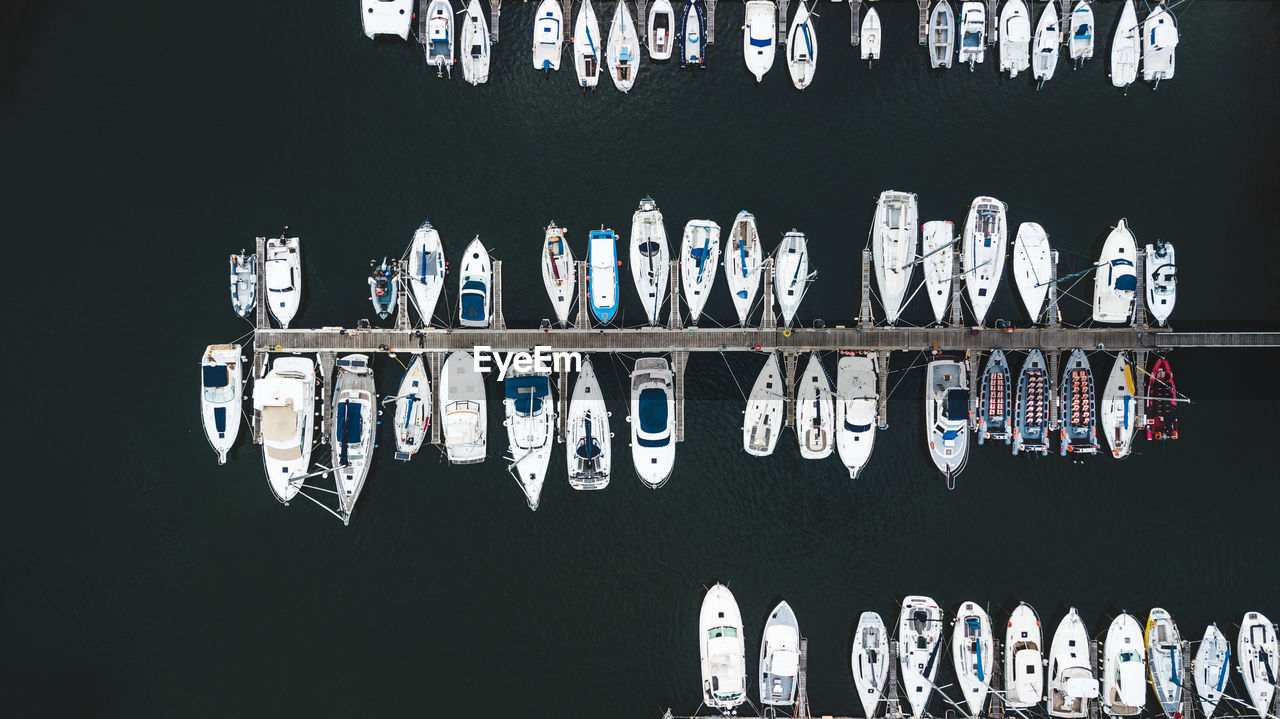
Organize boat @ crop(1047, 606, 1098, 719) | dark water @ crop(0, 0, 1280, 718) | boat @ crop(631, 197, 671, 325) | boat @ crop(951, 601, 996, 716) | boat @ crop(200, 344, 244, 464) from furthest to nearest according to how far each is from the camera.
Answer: dark water @ crop(0, 0, 1280, 718) < boat @ crop(631, 197, 671, 325) < boat @ crop(200, 344, 244, 464) < boat @ crop(951, 601, 996, 716) < boat @ crop(1047, 606, 1098, 719)

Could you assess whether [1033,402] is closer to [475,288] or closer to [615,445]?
[615,445]

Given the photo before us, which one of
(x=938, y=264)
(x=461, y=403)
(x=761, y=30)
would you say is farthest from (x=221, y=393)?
(x=938, y=264)

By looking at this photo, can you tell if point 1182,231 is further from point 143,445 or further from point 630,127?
point 143,445

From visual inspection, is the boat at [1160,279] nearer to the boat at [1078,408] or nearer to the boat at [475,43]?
the boat at [1078,408]

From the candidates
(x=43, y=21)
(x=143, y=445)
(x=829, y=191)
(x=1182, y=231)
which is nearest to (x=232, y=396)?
(x=143, y=445)

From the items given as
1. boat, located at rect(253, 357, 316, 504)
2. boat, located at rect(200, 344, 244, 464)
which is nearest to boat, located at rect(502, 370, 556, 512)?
boat, located at rect(253, 357, 316, 504)

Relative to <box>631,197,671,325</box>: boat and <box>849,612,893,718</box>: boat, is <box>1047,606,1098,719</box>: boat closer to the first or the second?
<box>849,612,893,718</box>: boat

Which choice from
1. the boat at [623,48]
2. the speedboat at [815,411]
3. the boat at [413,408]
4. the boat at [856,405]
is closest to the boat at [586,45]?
the boat at [623,48]
